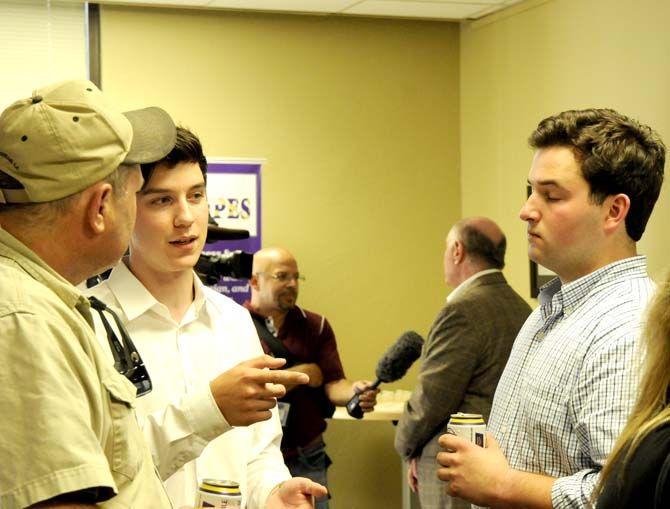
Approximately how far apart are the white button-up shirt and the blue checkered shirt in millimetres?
544

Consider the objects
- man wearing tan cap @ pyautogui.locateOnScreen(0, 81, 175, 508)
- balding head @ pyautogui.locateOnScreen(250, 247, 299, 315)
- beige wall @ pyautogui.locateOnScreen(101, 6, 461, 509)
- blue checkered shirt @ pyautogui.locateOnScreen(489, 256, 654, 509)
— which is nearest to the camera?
man wearing tan cap @ pyautogui.locateOnScreen(0, 81, 175, 508)

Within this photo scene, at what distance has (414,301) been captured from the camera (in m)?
5.82

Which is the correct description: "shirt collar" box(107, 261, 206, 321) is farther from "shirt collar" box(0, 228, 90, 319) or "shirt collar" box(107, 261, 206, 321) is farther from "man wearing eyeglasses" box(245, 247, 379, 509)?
"man wearing eyeglasses" box(245, 247, 379, 509)

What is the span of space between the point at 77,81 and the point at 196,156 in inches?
27.6

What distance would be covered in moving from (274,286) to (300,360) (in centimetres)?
38

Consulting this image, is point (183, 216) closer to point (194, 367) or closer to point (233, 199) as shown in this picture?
point (194, 367)

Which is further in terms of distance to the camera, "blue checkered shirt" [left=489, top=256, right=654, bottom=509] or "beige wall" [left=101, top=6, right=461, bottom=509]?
"beige wall" [left=101, top=6, right=461, bottom=509]

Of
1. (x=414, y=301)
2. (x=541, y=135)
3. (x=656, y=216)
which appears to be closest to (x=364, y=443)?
(x=414, y=301)

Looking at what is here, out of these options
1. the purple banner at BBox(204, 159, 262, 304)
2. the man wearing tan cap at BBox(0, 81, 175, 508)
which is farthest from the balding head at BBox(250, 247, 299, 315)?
the man wearing tan cap at BBox(0, 81, 175, 508)

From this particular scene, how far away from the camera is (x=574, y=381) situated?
1.96m

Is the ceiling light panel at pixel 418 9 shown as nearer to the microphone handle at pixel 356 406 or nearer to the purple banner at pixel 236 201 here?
the purple banner at pixel 236 201

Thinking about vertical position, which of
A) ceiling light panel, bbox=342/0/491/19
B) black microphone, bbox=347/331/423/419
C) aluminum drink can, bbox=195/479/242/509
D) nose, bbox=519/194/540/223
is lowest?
black microphone, bbox=347/331/423/419

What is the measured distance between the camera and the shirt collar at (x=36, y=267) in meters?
1.37

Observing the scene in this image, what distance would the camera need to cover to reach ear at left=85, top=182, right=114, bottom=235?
1.45 m
